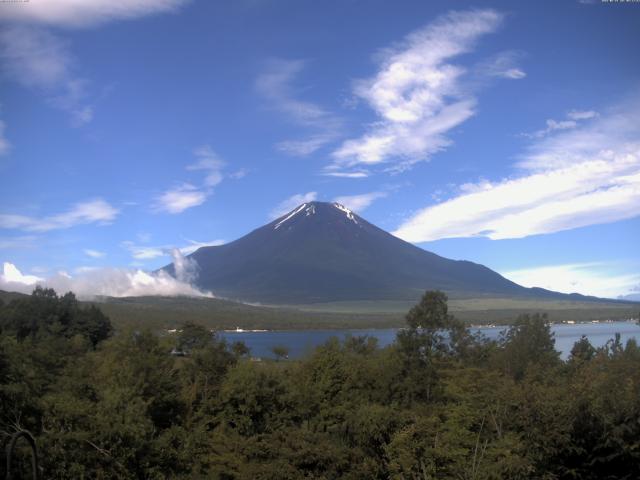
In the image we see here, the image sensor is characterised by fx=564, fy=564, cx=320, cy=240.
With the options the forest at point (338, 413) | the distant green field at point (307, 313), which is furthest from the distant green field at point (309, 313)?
the forest at point (338, 413)

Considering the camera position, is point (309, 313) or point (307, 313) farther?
point (309, 313)

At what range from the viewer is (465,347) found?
39094 millimetres

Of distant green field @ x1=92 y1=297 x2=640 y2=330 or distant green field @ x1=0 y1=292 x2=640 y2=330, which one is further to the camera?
distant green field @ x1=92 y1=297 x2=640 y2=330

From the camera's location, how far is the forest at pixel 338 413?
12.8m

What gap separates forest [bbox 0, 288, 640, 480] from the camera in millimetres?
12789

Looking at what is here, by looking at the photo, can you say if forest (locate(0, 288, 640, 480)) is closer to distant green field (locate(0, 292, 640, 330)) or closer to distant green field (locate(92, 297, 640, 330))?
distant green field (locate(0, 292, 640, 330))

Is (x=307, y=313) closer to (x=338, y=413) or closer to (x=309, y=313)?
(x=309, y=313)

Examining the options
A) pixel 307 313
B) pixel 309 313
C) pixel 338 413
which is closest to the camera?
pixel 338 413

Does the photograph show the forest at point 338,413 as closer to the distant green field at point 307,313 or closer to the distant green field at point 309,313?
the distant green field at point 307,313

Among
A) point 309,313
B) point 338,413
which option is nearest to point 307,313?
point 309,313

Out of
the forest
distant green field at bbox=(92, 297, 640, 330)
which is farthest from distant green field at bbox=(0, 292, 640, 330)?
the forest

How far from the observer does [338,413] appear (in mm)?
23422

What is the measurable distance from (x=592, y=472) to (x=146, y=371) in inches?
709

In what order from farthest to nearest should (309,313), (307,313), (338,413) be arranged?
(309,313) → (307,313) → (338,413)
